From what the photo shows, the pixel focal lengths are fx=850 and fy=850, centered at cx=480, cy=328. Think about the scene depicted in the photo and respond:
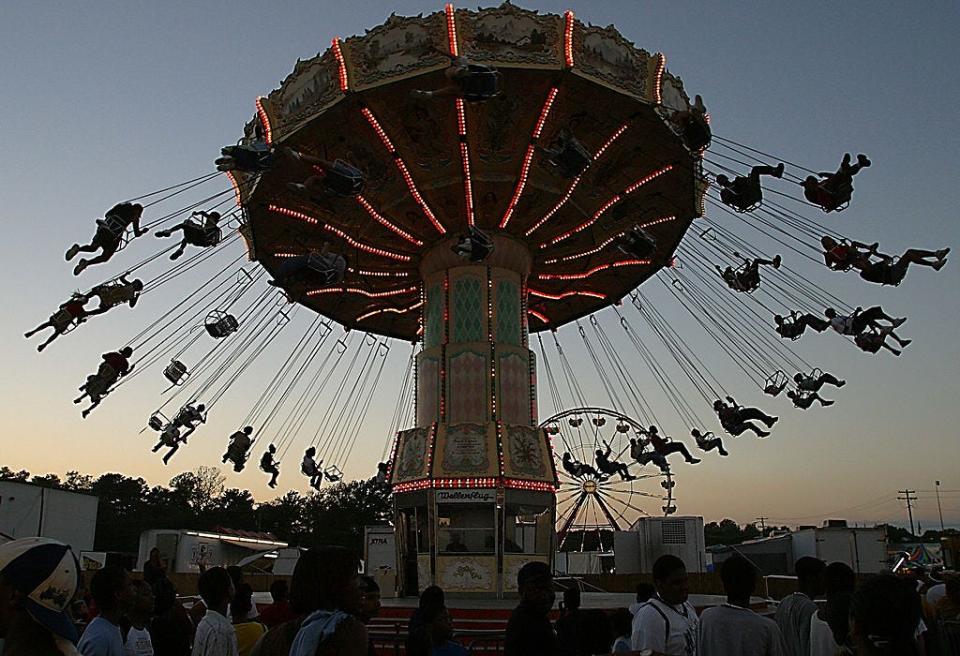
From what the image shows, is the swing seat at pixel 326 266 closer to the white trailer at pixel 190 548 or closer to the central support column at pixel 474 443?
the central support column at pixel 474 443

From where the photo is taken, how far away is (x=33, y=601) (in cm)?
266

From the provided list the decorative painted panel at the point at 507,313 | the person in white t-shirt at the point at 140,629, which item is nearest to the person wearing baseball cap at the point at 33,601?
the person in white t-shirt at the point at 140,629

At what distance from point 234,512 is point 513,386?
182ft

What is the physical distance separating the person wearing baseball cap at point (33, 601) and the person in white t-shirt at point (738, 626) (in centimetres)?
321

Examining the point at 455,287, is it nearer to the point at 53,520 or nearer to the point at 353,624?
the point at 353,624

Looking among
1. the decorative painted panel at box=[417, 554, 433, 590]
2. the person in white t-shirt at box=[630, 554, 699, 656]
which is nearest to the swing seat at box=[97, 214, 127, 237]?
the decorative painted panel at box=[417, 554, 433, 590]

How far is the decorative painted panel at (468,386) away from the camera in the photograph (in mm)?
21359

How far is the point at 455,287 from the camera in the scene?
22562 mm

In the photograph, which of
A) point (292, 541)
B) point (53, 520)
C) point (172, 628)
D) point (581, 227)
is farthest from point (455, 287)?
point (292, 541)

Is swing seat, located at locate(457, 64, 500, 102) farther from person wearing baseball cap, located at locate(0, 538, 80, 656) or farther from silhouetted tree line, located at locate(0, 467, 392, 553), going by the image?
silhouetted tree line, located at locate(0, 467, 392, 553)

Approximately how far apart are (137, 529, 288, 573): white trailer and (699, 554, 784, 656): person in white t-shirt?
37907 millimetres

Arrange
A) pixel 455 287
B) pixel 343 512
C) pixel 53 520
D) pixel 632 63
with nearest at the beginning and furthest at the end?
pixel 632 63, pixel 455 287, pixel 53 520, pixel 343 512

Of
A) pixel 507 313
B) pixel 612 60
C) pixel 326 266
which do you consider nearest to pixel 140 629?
pixel 326 266

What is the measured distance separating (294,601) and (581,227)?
66.5 ft
